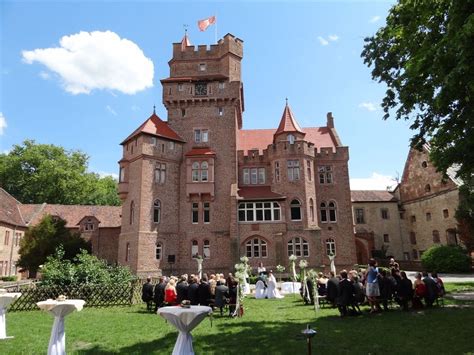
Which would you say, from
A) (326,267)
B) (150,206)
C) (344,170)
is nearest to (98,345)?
(150,206)

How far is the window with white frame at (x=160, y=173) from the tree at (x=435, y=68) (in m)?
22.1

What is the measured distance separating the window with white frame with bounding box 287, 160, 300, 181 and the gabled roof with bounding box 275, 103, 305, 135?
3290 millimetres

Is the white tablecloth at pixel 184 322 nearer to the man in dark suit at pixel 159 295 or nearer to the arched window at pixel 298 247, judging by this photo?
the man in dark suit at pixel 159 295

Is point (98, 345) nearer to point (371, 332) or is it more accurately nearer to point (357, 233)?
point (371, 332)

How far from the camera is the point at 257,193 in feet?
113

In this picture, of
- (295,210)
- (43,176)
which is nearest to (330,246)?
(295,210)

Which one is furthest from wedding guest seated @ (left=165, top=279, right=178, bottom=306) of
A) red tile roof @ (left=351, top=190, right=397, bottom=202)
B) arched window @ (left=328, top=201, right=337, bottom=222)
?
red tile roof @ (left=351, top=190, right=397, bottom=202)

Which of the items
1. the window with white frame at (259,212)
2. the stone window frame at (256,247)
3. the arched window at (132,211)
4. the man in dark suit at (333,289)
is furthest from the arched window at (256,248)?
the man in dark suit at (333,289)

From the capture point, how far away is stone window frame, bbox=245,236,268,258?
107ft

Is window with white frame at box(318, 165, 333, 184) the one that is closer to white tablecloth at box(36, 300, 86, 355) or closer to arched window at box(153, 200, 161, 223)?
arched window at box(153, 200, 161, 223)

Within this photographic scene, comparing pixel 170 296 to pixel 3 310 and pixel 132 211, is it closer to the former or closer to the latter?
pixel 3 310

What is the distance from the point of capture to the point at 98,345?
388 inches

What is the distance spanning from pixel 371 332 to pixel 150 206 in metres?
24.4

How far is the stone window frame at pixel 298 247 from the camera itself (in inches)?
1277
